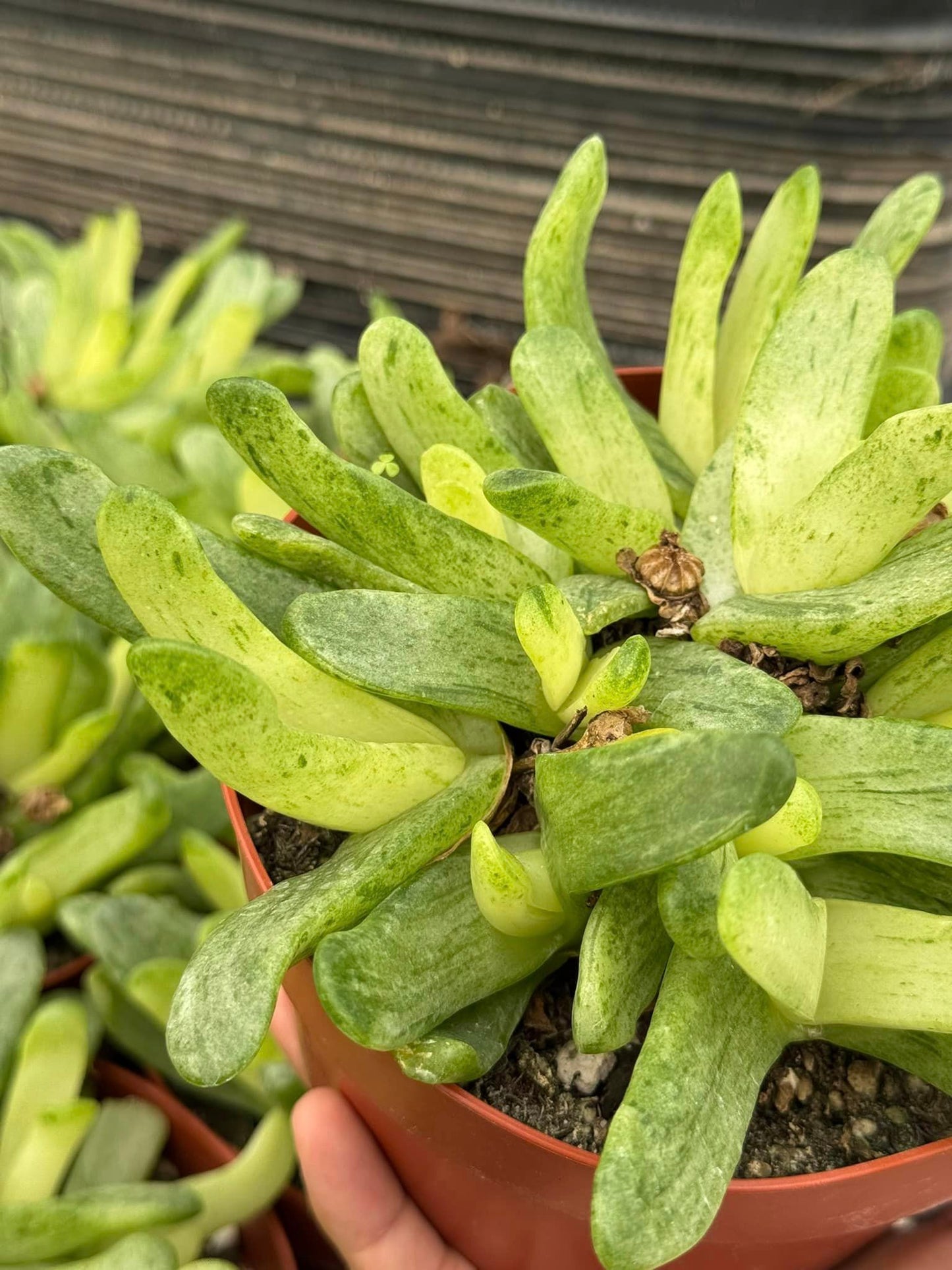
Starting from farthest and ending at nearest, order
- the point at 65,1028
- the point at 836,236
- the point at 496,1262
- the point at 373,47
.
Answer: the point at 373,47, the point at 836,236, the point at 65,1028, the point at 496,1262

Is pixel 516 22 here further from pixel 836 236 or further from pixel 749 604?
pixel 749 604

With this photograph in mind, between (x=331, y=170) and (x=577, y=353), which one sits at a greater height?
(x=331, y=170)

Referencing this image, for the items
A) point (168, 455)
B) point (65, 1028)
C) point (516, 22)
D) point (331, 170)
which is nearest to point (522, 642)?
point (65, 1028)

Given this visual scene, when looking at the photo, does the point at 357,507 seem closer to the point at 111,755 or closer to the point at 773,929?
the point at 773,929

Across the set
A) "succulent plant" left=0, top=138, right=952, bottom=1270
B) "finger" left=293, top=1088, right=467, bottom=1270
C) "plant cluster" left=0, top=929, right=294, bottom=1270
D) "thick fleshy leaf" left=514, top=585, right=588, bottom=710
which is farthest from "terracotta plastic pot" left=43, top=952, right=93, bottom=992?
"thick fleshy leaf" left=514, top=585, right=588, bottom=710

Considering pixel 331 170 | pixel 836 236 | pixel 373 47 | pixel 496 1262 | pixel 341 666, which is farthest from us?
pixel 331 170

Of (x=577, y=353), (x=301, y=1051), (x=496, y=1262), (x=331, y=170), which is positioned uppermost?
(x=331, y=170)

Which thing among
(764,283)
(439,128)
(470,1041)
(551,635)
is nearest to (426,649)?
(551,635)
